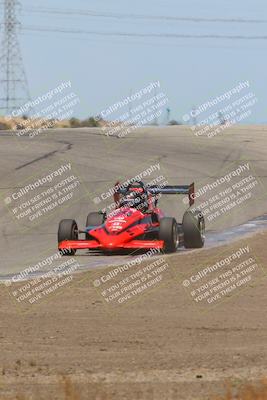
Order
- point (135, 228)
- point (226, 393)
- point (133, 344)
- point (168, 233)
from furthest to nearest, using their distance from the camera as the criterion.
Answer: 1. point (135, 228)
2. point (168, 233)
3. point (133, 344)
4. point (226, 393)

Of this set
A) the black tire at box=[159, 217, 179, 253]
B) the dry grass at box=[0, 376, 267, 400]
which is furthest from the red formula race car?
the dry grass at box=[0, 376, 267, 400]

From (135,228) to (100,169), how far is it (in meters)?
16.5

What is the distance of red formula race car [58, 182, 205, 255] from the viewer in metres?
18.9

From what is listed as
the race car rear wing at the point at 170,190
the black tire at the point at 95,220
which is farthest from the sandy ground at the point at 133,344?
the black tire at the point at 95,220

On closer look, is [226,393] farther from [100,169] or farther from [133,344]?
[100,169]

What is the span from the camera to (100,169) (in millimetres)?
35562

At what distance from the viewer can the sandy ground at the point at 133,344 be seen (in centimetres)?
832

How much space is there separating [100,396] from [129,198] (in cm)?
1218

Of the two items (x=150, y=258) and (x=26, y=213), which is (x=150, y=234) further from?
(x=26, y=213)

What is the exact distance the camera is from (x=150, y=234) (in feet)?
64.6

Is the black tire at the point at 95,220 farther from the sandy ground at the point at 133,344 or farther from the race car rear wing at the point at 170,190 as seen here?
the sandy ground at the point at 133,344

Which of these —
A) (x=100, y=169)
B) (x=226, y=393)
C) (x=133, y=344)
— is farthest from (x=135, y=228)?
(x=100, y=169)

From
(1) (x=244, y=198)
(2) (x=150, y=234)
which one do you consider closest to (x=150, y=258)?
(2) (x=150, y=234)

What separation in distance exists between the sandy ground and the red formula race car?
3.62 metres
